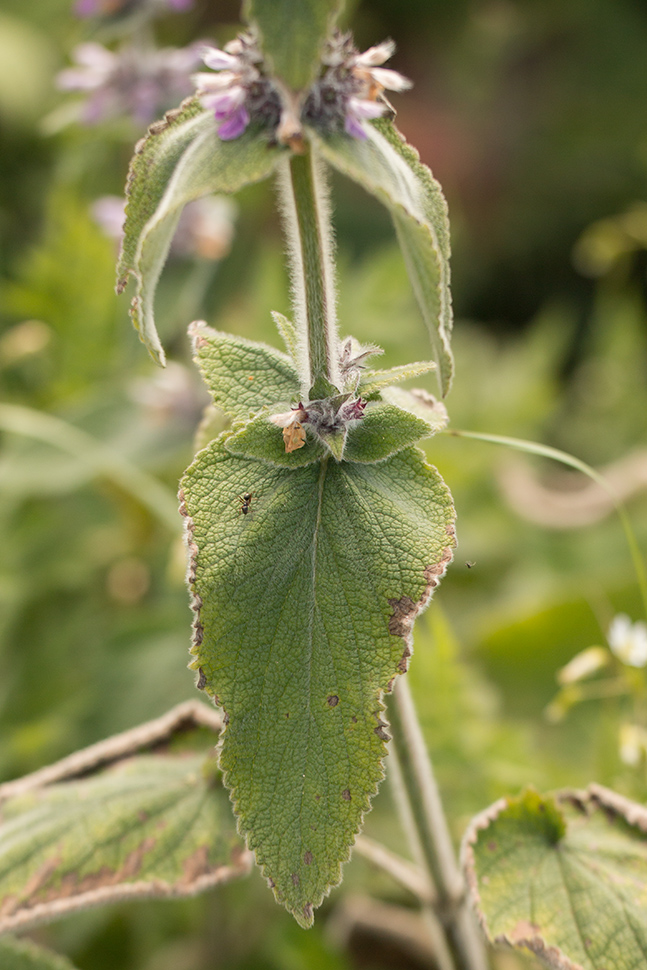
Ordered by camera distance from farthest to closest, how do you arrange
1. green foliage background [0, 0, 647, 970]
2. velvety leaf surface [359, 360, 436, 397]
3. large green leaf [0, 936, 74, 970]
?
green foliage background [0, 0, 647, 970] < large green leaf [0, 936, 74, 970] < velvety leaf surface [359, 360, 436, 397]

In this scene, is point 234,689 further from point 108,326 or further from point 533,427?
point 533,427

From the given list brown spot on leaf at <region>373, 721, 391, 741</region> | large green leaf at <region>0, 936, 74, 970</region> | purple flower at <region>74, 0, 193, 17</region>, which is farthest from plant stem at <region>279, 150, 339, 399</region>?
purple flower at <region>74, 0, 193, 17</region>

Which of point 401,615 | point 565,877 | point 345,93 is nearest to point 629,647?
point 565,877

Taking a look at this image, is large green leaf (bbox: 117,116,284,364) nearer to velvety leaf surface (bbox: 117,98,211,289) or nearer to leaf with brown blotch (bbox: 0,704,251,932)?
velvety leaf surface (bbox: 117,98,211,289)

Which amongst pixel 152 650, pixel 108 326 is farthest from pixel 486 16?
pixel 152 650

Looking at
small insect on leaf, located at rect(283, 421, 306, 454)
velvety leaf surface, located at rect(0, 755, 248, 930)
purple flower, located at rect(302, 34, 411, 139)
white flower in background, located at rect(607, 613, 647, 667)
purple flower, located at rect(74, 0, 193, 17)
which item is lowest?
white flower in background, located at rect(607, 613, 647, 667)
